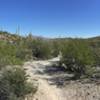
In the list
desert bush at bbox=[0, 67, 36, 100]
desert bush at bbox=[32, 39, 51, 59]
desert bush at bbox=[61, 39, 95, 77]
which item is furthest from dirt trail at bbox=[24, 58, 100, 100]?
desert bush at bbox=[32, 39, 51, 59]

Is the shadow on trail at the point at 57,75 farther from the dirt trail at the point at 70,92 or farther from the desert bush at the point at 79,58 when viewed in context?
the desert bush at the point at 79,58

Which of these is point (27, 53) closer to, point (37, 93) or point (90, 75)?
point (90, 75)

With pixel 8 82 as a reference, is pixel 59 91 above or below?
below

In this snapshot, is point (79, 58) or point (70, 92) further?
point (79, 58)

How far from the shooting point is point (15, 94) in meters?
8.04

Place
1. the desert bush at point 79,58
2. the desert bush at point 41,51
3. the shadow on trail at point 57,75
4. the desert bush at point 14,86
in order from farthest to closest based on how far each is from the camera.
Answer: the desert bush at point 41,51, the desert bush at point 79,58, the shadow on trail at point 57,75, the desert bush at point 14,86

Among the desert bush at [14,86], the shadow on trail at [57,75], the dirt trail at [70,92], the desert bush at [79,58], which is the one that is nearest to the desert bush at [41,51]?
the shadow on trail at [57,75]

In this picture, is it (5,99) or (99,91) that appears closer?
(5,99)

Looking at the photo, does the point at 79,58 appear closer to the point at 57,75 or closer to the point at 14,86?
the point at 57,75

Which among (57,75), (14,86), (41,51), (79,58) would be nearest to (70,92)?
(14,86)

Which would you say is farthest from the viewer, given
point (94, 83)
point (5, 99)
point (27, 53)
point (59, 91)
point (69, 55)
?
point (27, 53)

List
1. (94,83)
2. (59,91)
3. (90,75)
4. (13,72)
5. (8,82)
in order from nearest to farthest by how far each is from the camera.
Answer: (8,82)
(13,72)
(59,91)
(94,83)
(90,75)

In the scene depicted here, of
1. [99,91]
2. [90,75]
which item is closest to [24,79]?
[99,91]

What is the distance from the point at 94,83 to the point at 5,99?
14.9ft
